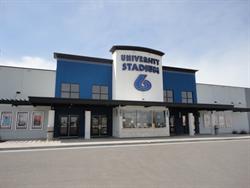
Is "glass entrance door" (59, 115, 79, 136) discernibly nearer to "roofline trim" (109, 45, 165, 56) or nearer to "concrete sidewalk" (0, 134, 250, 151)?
"concrete sidewalk" (0, 134, 250, 151)

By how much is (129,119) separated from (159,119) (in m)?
3.64

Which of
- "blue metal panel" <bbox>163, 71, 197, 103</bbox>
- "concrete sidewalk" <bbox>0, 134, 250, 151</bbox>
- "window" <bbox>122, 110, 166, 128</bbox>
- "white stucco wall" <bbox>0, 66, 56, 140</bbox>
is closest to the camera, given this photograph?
"concrete sidewalk" <bbox>0, 134, 250, 151</bbox>

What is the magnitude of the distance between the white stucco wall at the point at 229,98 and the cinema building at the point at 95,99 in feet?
19.5

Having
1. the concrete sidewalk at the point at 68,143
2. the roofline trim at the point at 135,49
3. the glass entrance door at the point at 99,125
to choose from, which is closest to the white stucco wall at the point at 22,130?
the concrete sidewalk at the point at 68,143

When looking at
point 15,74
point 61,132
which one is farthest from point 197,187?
point 15,74

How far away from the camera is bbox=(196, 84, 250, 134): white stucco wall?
30484 mm

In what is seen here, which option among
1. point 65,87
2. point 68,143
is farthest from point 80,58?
point 68,143

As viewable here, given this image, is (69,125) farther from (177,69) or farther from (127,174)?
(177,69)

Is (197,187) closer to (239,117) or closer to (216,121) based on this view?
(216,121)

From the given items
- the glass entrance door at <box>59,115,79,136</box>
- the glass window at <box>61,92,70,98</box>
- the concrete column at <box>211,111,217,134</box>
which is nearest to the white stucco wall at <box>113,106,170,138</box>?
the glass entrance door at <box>59,115,79,136</box>

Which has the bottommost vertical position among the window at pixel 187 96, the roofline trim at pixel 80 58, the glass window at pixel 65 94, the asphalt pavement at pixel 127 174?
the asphalt pavement at pixel 127 174

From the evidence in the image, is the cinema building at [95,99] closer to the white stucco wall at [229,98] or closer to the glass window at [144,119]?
the glass window at [144,119]

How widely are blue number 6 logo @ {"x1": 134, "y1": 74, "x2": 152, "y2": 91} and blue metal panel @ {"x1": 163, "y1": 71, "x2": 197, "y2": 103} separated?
12.5ft

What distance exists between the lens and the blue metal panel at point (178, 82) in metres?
27.0
